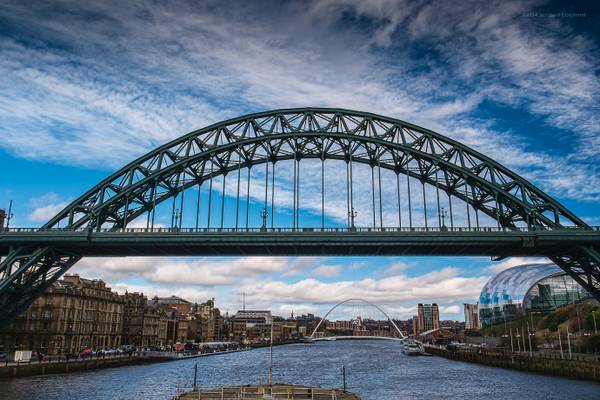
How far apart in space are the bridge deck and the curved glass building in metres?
70.2

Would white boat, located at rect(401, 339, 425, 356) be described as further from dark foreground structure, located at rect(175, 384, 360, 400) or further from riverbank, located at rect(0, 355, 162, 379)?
dark foreground structure, located at rect(175, 384, 360, 400)

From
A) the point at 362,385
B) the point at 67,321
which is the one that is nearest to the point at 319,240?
the point at 362,385

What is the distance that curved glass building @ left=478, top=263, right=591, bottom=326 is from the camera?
117688mm

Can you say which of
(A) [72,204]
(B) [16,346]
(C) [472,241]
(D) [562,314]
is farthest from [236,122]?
(D) [562,314]

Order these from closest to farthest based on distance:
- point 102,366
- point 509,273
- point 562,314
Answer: point 102,366, point 562,314, point 509,273

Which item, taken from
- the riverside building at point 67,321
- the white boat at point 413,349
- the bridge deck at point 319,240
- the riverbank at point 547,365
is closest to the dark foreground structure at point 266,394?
the bridge deck at point 319,240

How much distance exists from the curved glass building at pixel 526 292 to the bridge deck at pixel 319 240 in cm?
7019

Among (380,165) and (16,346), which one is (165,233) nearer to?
(380,165)

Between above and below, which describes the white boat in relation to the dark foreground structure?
above

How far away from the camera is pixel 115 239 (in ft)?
164

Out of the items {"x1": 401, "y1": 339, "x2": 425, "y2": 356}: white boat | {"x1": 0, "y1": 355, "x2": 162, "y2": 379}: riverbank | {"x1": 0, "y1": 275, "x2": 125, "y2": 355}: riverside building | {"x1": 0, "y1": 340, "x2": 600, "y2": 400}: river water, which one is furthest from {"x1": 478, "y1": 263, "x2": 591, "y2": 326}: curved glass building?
{"x1": 0, "y1": 275, "x2": 125, "y2": 355}: riverside building

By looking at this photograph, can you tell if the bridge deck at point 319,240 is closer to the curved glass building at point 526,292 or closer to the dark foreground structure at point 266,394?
the dark foreground structure at point 266,394

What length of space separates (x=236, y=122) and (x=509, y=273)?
105268mm

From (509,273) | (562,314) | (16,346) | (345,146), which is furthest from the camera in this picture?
(509,273)
